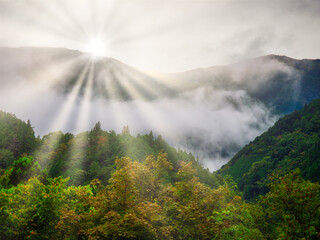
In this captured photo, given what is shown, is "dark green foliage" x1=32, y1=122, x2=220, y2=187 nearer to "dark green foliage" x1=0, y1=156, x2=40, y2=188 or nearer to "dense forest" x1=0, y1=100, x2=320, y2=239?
"dark green foliage" x1=0, y1=156, x2=40, y2=188

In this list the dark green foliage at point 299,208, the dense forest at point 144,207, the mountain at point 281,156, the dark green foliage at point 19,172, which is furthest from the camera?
the mountain at point 281,156

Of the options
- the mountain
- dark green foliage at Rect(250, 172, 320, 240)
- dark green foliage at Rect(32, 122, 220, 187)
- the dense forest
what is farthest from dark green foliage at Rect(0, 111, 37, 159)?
the mountain

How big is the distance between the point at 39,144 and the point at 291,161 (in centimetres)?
16558

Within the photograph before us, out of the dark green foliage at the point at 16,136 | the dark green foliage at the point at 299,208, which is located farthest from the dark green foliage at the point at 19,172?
the dark green foliage at the point at 16,136

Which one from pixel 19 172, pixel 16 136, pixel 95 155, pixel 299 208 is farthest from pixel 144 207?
pixel 16 136

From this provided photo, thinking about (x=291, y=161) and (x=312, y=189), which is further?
(x=291, y=161)

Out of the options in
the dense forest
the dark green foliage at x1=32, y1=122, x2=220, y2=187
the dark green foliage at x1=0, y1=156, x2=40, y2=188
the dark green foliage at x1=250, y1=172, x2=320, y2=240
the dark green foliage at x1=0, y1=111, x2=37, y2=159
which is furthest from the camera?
the dark green foliage at x1=0, y1=111, x2=37, y2=159

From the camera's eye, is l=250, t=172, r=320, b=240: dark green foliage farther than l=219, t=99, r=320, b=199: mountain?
No

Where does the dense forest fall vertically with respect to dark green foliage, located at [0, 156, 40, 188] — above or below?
below

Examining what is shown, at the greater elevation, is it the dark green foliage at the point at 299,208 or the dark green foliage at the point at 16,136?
the dark green foliage at the point at 16,136

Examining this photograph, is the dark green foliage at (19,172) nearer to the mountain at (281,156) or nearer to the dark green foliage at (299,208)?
the dark green foliage at (299,208)

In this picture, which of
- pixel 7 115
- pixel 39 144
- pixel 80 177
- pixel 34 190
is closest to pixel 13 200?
pixel 34 190

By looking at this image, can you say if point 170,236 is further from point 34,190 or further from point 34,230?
point 34,190

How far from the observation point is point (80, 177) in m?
57.2
